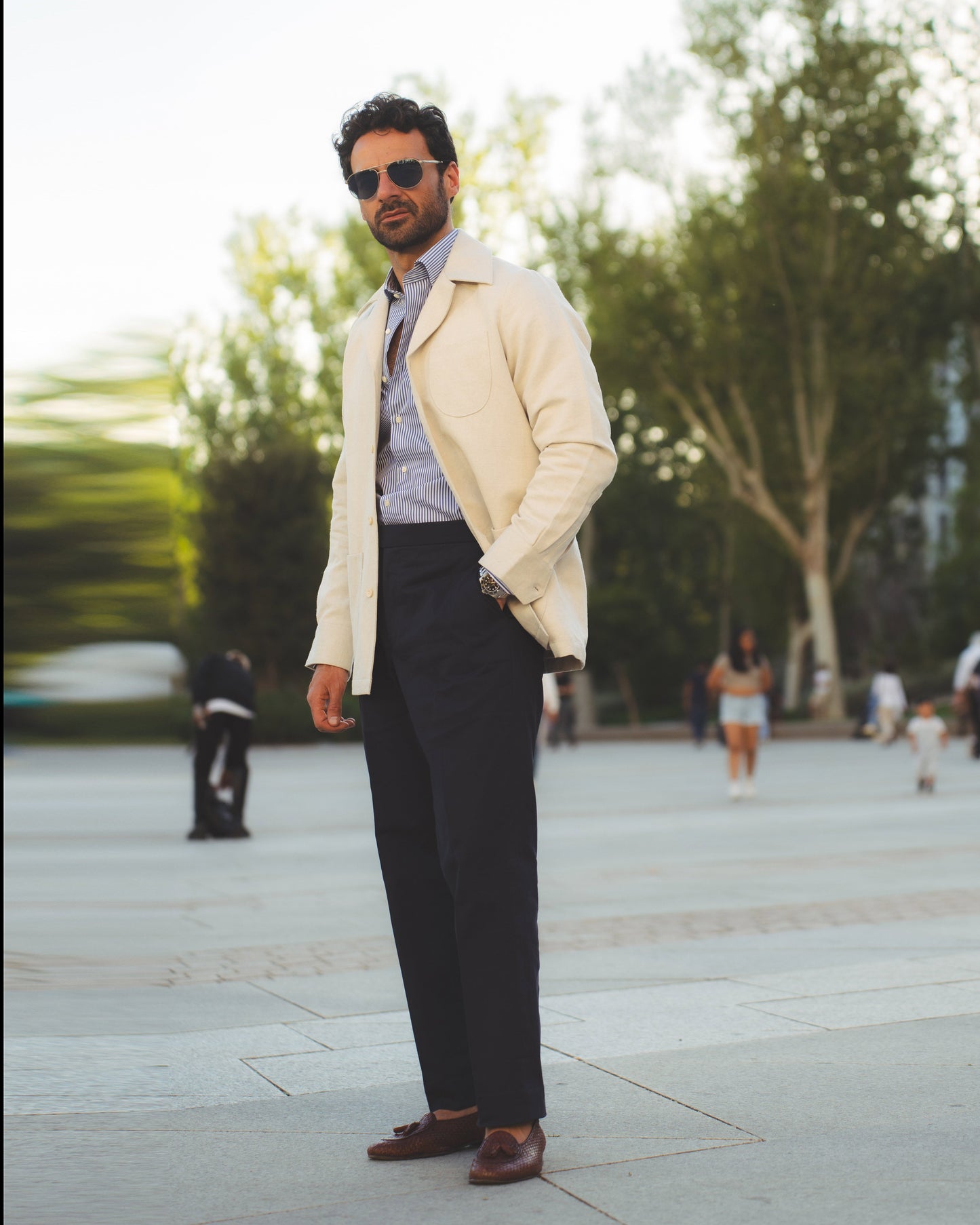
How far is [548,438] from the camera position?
Answer: 9.29 feet

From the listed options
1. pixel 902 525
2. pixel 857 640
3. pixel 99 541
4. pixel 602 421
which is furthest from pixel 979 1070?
pixel 857 640

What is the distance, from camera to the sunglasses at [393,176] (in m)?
2.84

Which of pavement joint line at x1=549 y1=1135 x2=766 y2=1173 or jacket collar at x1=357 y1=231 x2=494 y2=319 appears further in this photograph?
jacket collar at x1=357 y1=231 x2=494 y2=319

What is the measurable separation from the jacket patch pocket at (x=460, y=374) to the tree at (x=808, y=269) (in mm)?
32022

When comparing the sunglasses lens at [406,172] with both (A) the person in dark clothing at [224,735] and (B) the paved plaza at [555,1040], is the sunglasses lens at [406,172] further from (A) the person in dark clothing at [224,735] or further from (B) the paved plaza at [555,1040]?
(A) the person in dark clothing at [224,735]

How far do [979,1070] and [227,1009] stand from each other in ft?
7.85

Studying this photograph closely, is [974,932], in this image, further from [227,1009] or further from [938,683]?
[938,683]

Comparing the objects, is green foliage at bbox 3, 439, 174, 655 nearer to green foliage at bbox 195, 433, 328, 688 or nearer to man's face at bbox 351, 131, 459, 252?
man's face at bbox 351, 131, 459, 252

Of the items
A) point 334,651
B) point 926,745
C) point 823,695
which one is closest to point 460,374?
point 334,651

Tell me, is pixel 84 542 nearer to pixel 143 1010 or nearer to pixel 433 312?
pixel 433 312

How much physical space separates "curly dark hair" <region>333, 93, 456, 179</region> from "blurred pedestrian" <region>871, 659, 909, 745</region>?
25.5 m

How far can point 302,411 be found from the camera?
47.2 meters

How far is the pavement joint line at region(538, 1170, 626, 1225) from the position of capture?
7.96 feet

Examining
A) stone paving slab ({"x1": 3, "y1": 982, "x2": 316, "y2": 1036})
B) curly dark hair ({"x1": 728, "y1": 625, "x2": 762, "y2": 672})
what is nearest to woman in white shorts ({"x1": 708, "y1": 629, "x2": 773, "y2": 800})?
curly dark hair ({"x1": 728, "y1": 625, "x2": 762, "y2": 672})
